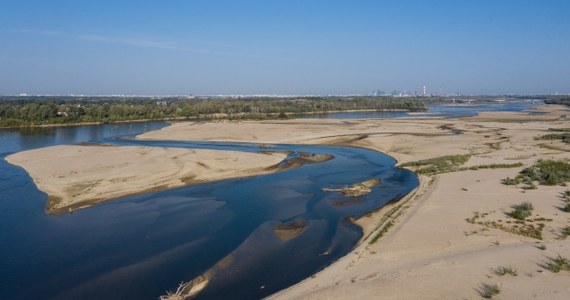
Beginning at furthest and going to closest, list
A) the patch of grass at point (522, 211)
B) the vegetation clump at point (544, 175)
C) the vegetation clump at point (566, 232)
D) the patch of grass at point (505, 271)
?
the vegetation clump at point (544, 175) < the patch of grass at point (522, 211) < the vegetation clump at point (566, 232) < the patch of grass at point (505, 271)

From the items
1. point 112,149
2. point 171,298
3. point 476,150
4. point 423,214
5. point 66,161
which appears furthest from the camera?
point 112,149

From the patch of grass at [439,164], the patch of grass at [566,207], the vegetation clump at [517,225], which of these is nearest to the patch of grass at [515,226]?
the vegetation clump at [517,225]

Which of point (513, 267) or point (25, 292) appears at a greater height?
point (513, 267)

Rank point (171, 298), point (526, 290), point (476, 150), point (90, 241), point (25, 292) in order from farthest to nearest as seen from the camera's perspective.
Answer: point (476, 150), point (90, 241), point (25, 292), point (171, 298), point (526, 290)

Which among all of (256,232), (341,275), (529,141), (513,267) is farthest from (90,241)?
(529,141)

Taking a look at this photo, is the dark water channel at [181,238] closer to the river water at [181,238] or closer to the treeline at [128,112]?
the river water at [181,238]

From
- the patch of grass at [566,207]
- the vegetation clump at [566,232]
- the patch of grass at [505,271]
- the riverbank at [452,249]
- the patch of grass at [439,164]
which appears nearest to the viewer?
the riverbank at [452,249]

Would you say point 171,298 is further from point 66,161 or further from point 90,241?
point 66,161
